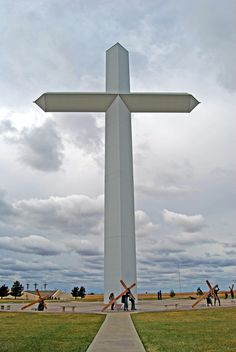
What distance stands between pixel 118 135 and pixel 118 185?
3.54m

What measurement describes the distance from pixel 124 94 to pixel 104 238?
32.7 ft

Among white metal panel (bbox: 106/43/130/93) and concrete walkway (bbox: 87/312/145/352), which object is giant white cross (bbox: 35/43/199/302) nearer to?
white metal panel (bbox: 106/43/130/93)

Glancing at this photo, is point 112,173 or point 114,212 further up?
point 112,173

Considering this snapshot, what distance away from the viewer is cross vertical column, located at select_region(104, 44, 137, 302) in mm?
23188

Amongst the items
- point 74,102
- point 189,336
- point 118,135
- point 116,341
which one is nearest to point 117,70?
point 74,102

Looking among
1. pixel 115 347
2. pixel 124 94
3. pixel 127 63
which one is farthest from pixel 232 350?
pixel 127 63

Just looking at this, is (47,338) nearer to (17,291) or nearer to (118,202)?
(118,202)

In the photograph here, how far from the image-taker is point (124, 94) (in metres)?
26.0

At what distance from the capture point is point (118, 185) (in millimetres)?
24281

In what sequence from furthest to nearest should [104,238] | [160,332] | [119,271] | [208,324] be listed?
[104,238], [119,271], [208,324], [160,332]

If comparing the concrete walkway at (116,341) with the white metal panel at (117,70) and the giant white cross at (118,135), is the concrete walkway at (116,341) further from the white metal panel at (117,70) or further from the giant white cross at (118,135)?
the white metal panel at (117,70)

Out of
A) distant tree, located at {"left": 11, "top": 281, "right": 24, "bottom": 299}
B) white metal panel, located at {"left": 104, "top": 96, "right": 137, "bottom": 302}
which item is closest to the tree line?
distant tree, located at {"left": 11, "top": 281, "right": 24, "bottom": 299}

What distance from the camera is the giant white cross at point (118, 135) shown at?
2336 centimetres

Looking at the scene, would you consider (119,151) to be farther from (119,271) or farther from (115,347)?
(115,347)
